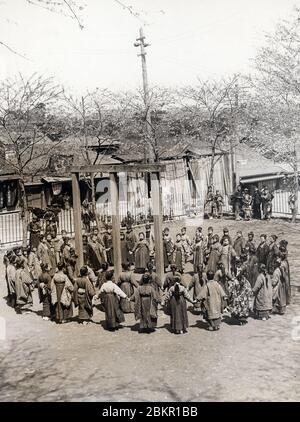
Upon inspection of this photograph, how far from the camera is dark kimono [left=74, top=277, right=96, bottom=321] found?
472 inches

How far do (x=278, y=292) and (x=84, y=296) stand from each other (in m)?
4.67

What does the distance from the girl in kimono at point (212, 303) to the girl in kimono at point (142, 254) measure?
4982 millimetres

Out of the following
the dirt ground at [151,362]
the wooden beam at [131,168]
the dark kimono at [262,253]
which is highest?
the wooden beam at [131,168]

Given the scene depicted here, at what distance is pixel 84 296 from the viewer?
12008 millimetres

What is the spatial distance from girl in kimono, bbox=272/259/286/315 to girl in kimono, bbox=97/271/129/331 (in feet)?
11.8

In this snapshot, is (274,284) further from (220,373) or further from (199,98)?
(199,98)

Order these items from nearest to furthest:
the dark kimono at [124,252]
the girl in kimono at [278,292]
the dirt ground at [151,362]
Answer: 1. the dirt ground at [151,362]
2. the girl in kimono at [278,292]
3. the dark kimono at [124,252]

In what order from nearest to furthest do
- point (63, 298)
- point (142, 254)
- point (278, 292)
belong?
point (278, 292)
point (63, 298)
point (142, 254)

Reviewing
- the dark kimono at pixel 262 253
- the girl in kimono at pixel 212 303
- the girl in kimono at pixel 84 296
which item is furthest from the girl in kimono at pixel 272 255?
the girl in kimono at pixel 84 296

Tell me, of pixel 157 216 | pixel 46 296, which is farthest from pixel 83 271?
pixel 157 216

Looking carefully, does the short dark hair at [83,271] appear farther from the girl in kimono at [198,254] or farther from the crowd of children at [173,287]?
the girl in kimono at [198,254]

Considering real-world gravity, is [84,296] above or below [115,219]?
below

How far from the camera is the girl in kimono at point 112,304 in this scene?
451 inches

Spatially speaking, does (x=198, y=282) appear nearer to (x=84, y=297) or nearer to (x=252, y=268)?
(x=252, y=268)
